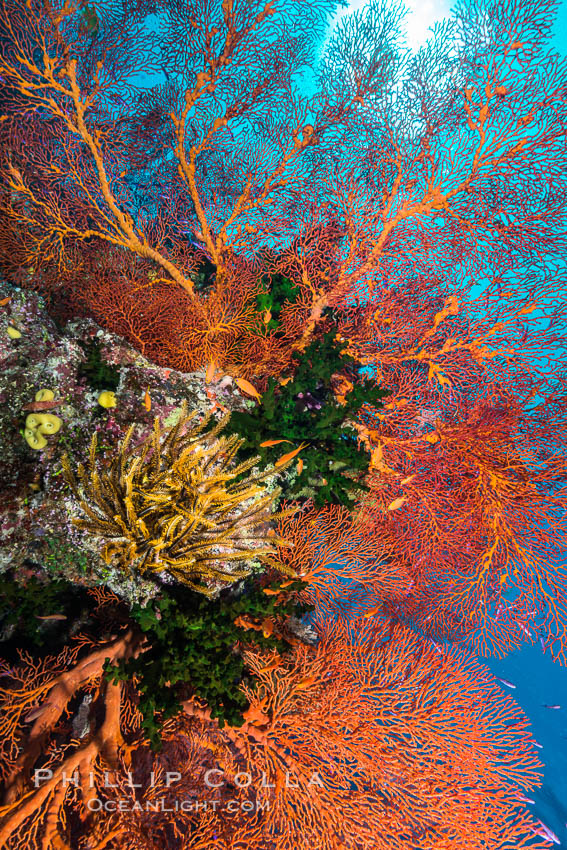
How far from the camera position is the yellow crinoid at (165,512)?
2.05 m

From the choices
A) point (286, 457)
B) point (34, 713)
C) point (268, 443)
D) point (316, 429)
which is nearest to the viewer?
point (34, 713)

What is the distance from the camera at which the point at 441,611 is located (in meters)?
4.06

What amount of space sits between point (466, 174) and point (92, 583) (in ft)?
15.0

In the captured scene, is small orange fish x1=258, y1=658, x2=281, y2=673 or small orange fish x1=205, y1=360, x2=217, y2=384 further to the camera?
small orange fish x1=205, y1=360, x2=217, y2=384

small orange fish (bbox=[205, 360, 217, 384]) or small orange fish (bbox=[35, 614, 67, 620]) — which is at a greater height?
small orange fish (bbox=[205, 360, 217, 384])

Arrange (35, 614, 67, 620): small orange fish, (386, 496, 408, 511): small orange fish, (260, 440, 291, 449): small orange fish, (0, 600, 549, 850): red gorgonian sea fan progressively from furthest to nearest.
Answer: (386, 496, 408, 511): small orange fish < (260, 440, 291, 449): small orange fish < (35, 614, 67, 620): small orange fish < (0, 600, 549, 850): red gorgonian sea fan

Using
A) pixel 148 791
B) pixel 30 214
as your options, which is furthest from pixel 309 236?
pixel 148 791

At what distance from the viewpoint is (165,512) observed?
86.1 inches

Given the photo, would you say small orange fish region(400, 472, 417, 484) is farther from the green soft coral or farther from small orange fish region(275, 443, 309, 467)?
small orange fish region(275, 443, 309, 467)

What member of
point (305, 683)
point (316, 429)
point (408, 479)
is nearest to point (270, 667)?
point (305, 683)

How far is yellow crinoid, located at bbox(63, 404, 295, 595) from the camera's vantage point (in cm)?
Answer: 205

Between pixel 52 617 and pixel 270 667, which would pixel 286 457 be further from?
pixel 52 617

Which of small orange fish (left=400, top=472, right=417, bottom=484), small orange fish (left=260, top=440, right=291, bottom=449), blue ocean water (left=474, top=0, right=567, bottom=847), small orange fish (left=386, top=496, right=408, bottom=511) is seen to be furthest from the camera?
blue ocean water (left=474, top=0, right=567, bottom=847)

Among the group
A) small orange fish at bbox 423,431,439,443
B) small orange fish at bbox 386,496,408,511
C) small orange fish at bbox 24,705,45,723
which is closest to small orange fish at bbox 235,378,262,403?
small orange fish at bbox 423,431,439,443
